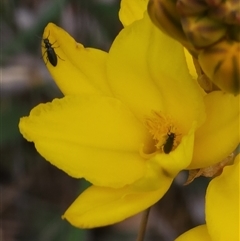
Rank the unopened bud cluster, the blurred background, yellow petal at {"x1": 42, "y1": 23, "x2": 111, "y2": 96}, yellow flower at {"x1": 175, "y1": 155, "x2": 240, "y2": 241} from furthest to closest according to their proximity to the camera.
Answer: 1. the blurred background
2. yellow petal at {"x1": 42, "y1": 23, "x2": 111, "y2": 96}
3. yellow flower at {"x1": 175, "y1": 155, "x2": 240, "y2": 241}
4. the unopened bud cluster

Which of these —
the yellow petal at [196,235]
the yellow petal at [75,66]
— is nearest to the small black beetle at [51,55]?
the yellow petal at [75,66]

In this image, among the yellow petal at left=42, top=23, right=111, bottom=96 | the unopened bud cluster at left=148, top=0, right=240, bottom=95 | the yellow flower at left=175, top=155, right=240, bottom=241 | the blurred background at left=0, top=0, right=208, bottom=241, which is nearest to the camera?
the unopened bud cluster at left=148, top=0, right=240, bottom=95

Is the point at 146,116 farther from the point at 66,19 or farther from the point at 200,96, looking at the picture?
the point at 66,19

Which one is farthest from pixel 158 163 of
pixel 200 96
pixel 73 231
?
pixel 73 231

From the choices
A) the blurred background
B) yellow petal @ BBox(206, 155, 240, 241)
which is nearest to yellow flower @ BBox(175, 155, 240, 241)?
yellow petal @ BBox(206, 155, 240, 241)

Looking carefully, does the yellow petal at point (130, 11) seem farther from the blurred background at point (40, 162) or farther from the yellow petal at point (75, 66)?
the blurred background at point (40, 162)

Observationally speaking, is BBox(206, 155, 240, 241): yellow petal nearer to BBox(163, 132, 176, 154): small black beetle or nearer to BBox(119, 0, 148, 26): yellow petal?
BBox(163, 132, 176, 154): small black beetle
